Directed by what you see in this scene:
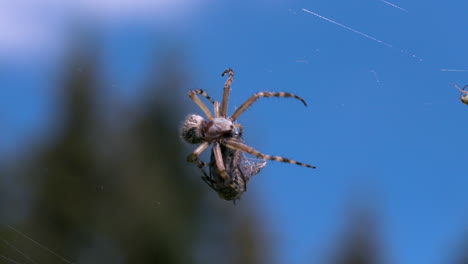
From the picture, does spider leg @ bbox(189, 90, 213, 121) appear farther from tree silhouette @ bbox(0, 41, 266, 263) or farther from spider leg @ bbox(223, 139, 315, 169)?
tree silhouette @ bbox(0, 41, 266, 263)

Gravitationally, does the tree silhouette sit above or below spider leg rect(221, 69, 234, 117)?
below

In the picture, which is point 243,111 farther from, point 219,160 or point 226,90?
point 219,160

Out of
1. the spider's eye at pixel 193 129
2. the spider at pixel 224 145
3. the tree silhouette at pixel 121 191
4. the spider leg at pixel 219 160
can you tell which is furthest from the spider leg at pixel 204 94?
the tree silhouette at pixel 121 191

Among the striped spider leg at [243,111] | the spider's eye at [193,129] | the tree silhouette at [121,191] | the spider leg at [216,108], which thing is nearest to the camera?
the striped spider leg at [243,111]

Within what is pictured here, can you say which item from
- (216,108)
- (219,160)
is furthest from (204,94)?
(219,160)

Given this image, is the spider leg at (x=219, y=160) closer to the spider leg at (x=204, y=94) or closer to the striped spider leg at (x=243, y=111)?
the striped spider leg at (x=243, y=111)

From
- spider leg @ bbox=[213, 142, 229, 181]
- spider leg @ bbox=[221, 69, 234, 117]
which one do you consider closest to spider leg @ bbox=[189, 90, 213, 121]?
spider leg @ bbox=[221, 69, 234, 117]
